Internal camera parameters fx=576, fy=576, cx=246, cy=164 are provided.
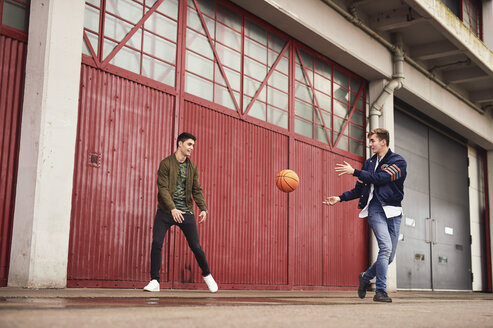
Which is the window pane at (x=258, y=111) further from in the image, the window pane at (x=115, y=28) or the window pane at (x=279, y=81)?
the window pane at (x=115, y=28)

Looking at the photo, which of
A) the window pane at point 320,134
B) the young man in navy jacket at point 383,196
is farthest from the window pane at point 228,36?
the young man in navy jacket at point 383,196

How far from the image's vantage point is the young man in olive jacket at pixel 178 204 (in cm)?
711

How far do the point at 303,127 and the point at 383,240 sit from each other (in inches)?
236

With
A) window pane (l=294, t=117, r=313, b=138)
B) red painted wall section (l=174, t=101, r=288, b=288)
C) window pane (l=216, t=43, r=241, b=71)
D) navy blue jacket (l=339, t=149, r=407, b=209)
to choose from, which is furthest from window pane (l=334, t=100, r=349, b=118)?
navy blue jacket (l=339, t=149, r=407, b=209)

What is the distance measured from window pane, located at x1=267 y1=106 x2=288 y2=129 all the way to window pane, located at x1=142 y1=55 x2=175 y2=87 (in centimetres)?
273

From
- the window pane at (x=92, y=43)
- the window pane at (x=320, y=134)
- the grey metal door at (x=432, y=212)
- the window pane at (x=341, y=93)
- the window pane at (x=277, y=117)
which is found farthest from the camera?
the grey metal door at (x=432, y=212)

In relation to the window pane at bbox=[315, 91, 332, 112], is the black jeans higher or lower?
lower

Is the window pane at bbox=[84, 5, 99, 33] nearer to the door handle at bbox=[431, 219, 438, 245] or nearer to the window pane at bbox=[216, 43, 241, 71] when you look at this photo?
the window pane at bbox=[216, 43, 241, 71]

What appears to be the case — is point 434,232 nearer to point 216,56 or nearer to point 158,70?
point 216,56

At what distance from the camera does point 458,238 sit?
63.0ft

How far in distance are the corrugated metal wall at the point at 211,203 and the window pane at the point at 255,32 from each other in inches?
72.9

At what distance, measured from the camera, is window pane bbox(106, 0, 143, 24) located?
28.6ft

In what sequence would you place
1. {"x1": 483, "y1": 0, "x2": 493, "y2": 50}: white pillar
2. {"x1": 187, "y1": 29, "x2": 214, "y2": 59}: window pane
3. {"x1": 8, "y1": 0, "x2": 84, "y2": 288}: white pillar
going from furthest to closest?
{"x1": 483, "y1": 0, "x2": 493, "y2": 50}: white pillar, {"x1": 187, "y1": 29, "x2": 214, "y2": 59}: window pane, {"x1": 8, "y1": 0, "x2": 84, "y2": 288}: white pillar

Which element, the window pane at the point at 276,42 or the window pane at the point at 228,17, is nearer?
the window pane at the point at 228,17
